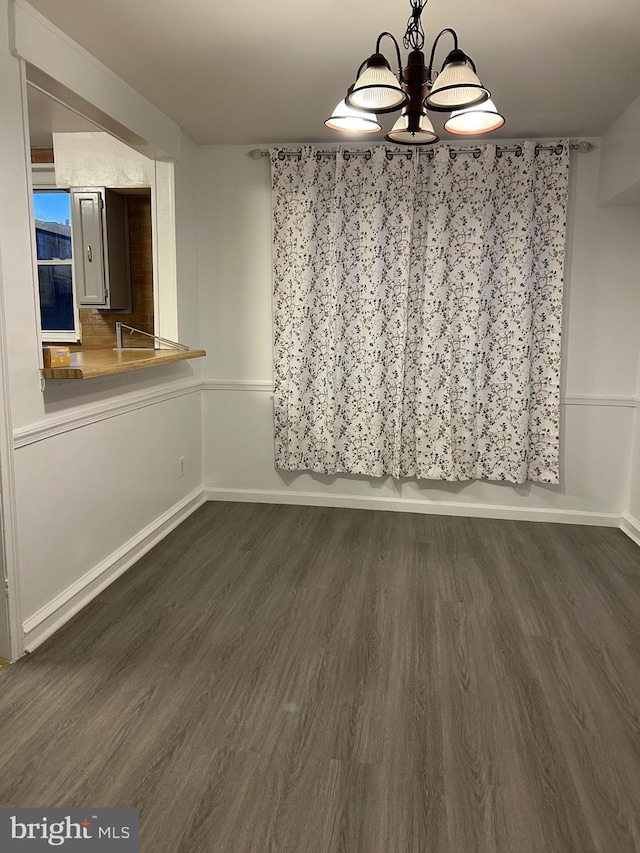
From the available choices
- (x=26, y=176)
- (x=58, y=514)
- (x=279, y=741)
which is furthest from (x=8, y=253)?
(x=279, y=741)

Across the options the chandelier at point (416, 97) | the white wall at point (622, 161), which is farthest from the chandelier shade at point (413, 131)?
the white wall at point (622, 161)

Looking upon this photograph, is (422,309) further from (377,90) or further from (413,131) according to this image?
(377,90)

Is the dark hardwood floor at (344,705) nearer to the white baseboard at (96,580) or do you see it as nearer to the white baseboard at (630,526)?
the white baseboard at (96,580)

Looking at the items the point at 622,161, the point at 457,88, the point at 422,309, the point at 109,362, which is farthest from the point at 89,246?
the point at 622,161

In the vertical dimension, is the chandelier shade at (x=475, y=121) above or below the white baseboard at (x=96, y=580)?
above

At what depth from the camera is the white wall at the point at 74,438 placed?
241cm

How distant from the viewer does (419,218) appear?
166 inches

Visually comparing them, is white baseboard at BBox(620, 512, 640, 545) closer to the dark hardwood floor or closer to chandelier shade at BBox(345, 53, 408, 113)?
the dark hardwood floor

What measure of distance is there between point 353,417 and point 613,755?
2764 millimetres

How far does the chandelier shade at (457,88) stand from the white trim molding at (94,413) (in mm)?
1913

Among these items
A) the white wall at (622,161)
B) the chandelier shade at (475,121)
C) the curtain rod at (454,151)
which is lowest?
the chandelier shade at (475,121)

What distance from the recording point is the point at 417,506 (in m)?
4.54

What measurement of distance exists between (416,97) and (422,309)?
85.2 inches

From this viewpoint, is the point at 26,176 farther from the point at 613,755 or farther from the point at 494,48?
the point at 613,755
